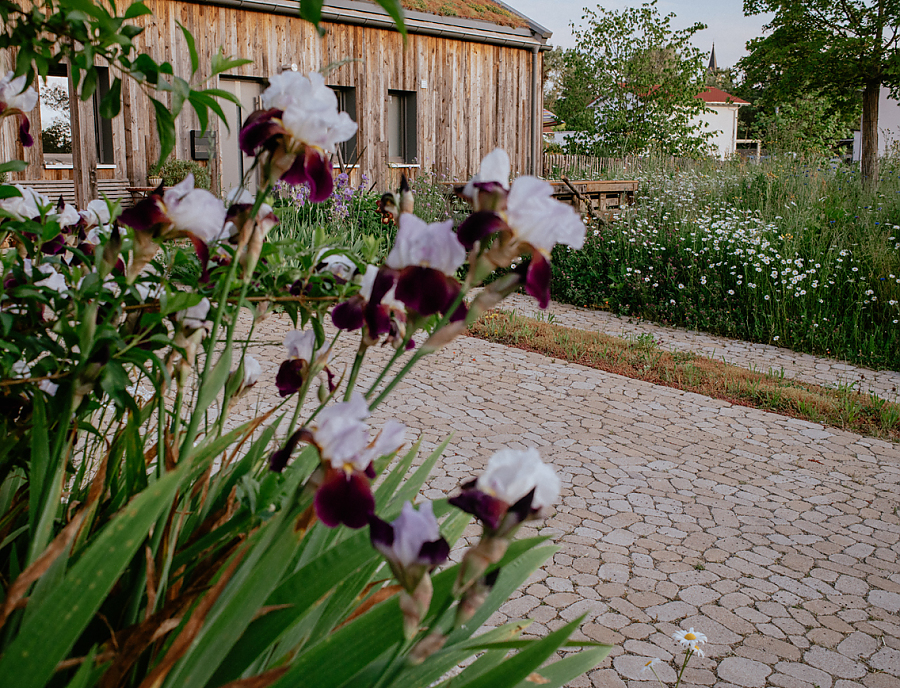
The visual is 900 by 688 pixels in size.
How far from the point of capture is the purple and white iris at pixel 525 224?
33.1 inches

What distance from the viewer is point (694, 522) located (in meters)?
3.31

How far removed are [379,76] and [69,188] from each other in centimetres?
529

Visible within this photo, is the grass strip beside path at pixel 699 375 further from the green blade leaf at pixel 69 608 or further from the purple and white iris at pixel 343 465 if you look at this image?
the green blade leaf at pixel 69 608

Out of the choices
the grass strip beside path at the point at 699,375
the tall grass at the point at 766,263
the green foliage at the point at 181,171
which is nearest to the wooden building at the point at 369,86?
the green foliage at the point at 181,171

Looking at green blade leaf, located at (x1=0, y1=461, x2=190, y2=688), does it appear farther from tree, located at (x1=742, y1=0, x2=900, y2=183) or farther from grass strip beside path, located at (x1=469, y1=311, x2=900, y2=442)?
tree, located at (x1=742, y1=0, x2=900, y2=183)

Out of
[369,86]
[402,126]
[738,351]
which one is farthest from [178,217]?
[402,126]

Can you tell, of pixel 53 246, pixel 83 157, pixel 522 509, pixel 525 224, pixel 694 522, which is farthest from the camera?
pixel 83 157

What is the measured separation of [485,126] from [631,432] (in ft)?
34.3

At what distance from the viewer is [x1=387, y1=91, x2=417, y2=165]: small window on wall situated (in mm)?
13125

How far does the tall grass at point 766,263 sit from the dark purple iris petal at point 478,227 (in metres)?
6.19

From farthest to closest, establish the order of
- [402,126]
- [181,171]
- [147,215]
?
1. [402,126]
2. [181,171]
3. [147,215]

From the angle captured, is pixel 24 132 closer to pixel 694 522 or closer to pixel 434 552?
pixel 434 552

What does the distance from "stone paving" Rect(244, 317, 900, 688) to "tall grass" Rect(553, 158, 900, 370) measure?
203 centimetres

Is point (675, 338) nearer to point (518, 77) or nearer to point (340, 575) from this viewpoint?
point (340, 575)
